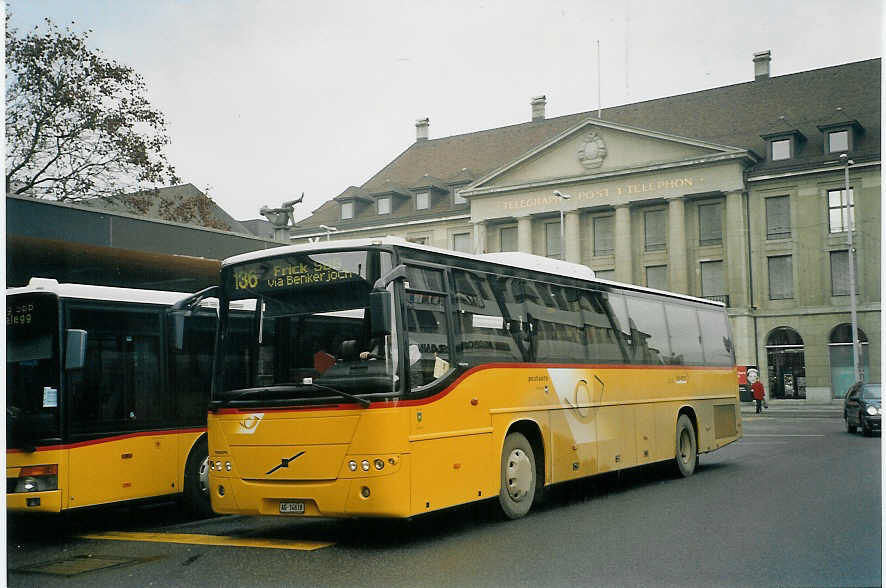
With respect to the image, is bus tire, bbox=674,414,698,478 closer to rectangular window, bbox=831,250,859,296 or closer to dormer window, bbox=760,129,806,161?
rectangular window, bbox=831,250,859,296

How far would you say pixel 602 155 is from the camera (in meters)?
58.3

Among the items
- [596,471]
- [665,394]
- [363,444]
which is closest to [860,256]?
[665,394]

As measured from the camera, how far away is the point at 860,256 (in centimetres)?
1583

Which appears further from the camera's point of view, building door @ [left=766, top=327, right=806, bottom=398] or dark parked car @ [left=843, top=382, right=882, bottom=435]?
building door @ [left=766, top=327, right=806, bottom=398]

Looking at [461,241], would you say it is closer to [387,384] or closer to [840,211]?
[840,211]

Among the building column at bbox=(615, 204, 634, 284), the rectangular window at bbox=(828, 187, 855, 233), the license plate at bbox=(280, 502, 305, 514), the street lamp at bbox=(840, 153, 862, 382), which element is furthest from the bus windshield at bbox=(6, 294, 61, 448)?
the building column at bbox=(615, 204, 634, 284)

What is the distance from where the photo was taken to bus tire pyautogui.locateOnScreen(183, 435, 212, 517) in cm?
1273

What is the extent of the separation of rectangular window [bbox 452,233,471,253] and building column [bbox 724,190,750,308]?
16.9 m

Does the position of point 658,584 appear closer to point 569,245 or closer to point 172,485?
point 172,485

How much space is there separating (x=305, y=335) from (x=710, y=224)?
4924cm

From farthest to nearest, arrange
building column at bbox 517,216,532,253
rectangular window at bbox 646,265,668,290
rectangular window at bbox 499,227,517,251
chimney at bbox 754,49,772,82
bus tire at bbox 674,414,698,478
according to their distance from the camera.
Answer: rectangular window at bbox 499,227,517,251, building column at bbox 517,216,532,253, rectangular window at bbox 646,265,668,290, bus tire at bbox 674,414,698,478, chimney at bbox 754,49,772,82

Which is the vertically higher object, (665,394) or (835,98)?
(835,98)

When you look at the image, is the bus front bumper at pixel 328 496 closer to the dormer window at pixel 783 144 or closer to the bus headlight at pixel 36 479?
the bus headlight at pixel 36 479

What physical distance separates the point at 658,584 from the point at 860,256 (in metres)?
9.67
